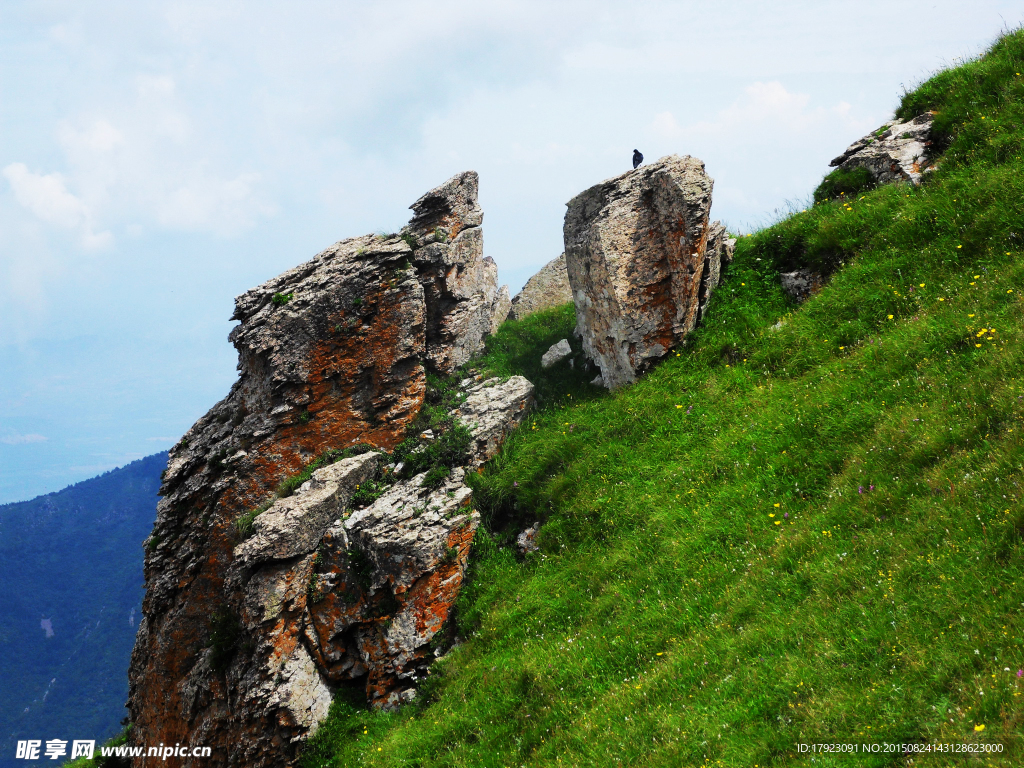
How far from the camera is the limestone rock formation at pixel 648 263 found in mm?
18547

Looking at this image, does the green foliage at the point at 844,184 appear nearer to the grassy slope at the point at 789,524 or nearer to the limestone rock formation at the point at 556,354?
the grassy slope at the point at 789,524

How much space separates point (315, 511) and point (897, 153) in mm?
21393

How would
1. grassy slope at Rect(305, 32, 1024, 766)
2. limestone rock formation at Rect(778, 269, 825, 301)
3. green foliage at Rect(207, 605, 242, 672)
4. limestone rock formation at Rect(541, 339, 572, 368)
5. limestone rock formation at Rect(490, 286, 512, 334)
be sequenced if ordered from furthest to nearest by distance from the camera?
limestone rock formation at Rect(490, 286, 512, 334), limestone rock formation at Rect(541, 339, 572, 368), limestone rock formation at Rect(778, 269, 825, 301), green foliage at Rect(207, 605, 242, 672), grassy slope at Rect(305, 32, 1024, 766)

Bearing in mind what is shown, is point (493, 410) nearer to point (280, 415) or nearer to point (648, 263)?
point (648, 263)

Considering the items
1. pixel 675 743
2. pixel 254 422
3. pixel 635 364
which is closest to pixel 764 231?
pixel 635 364

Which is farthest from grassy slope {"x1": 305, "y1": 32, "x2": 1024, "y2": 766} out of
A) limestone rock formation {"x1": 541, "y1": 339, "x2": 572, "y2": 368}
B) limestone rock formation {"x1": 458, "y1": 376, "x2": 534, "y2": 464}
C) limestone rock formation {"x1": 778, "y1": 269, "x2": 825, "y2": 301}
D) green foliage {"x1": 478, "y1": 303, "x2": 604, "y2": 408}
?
limestone rock formation {"x1": 541, "y1": 339, "x2": 572, "y2": 368}

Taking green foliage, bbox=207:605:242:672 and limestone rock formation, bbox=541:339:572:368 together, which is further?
limestone rock formation, bbox=541:339:572:368

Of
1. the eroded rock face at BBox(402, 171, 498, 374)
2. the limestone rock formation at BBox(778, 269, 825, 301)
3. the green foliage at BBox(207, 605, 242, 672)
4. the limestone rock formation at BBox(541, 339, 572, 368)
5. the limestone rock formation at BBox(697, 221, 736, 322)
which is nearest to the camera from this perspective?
the green foliage at BBox(207, 605, 242, 672)

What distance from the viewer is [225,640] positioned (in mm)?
17219

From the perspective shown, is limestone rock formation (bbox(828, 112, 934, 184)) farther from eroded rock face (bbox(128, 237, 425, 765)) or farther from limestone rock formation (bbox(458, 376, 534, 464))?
eroded rock face (bbox(128, 237, 425, 765))

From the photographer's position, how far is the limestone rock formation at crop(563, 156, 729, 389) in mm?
18547

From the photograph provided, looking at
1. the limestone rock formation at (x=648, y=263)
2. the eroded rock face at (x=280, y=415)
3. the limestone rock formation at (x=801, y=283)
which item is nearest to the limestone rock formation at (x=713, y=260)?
the limestone rock formation at (x=648, y=263)

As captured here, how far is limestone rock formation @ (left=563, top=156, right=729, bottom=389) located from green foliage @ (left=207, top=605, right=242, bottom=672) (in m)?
13.6

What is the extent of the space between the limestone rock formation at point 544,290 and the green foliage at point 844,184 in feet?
42.3
